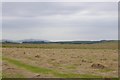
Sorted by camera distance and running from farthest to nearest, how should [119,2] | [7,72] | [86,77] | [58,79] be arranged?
[119,2] → [7,72] → [86,77] → [58,79]

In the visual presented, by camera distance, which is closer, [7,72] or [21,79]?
[21,79]

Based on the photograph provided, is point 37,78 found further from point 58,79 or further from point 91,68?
point 91,68

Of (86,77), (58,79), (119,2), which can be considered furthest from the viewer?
(119,2)

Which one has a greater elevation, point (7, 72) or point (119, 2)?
point (119, 2)

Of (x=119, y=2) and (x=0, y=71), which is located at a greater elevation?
(x=119, y=2)

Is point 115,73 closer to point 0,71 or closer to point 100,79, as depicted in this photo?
point 100,79

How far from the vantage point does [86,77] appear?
108 feet

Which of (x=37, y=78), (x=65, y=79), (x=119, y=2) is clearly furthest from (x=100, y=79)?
(x=119, y=2)

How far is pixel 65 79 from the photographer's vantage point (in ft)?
102

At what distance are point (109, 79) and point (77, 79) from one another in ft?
11.2

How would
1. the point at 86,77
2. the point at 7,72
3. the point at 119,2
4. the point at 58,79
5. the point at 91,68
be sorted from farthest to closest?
the point at 91,68
the point at 119,2
the point at 7,72
the point at 86,77
the point at 58,79

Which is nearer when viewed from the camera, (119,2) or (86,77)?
(86,77)

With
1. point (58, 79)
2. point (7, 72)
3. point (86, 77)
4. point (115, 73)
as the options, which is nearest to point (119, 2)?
point (115, 73)

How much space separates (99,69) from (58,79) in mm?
11435
